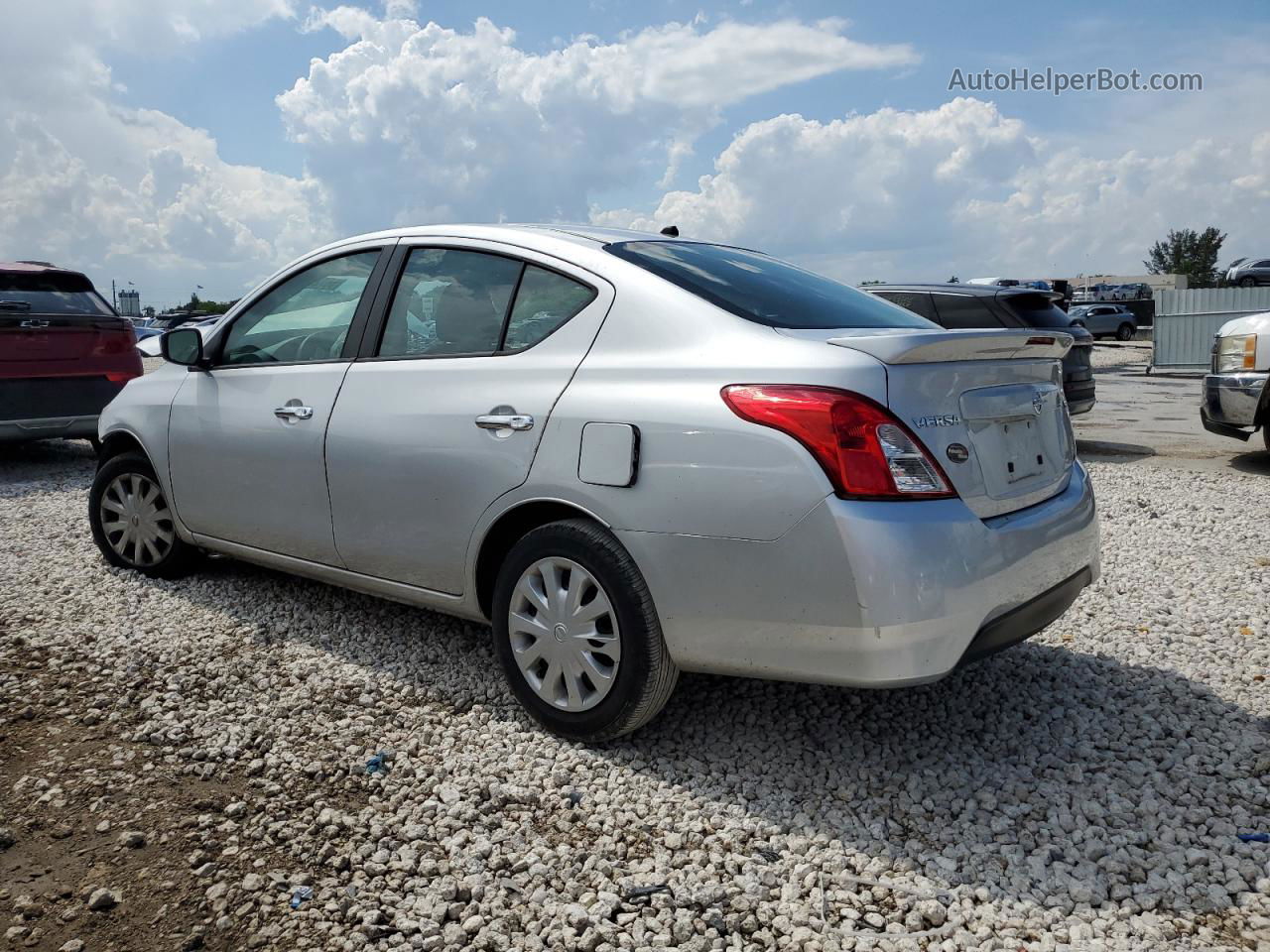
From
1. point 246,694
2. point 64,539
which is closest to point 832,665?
point 246,694

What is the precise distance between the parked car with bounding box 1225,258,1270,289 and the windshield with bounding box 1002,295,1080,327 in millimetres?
26364

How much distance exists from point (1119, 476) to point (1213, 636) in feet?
13.9

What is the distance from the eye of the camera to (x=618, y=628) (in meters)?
2.99

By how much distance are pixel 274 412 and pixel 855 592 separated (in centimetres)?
260

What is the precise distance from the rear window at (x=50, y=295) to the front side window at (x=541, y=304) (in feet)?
22.5

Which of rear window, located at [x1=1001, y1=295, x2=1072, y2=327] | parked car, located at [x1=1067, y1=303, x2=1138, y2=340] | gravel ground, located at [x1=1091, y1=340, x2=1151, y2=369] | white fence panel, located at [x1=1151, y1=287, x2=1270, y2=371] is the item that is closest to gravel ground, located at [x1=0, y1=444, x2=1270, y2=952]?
rear window, located at [x1=1001, y1=295, x2=1072, y2=327]

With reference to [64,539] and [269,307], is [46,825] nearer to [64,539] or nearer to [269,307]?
[269,307]

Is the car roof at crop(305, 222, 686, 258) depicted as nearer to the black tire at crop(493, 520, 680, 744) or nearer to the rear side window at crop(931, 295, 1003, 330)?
the black tire at crop(493, 520, 680, 744)

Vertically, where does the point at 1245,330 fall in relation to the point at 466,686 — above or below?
above

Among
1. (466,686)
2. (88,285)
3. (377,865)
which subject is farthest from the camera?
(88,285)

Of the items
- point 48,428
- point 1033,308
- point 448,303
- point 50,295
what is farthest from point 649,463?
point 50,295

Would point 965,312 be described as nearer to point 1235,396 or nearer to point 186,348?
point 1235,396

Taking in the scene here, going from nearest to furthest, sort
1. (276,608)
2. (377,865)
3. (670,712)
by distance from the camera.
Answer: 1. (377,865)
2. (670,712)
3. (276,608)

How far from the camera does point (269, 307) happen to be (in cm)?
441
